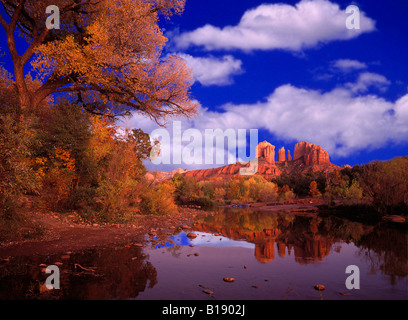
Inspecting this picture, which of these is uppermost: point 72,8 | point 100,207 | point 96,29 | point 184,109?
point 72,8

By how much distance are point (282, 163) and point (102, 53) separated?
126 meters

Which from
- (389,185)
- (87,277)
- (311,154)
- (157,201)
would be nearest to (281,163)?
(311,154)

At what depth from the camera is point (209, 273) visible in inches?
223

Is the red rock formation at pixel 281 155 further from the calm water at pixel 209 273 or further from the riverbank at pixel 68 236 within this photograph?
the calm water at pixel 209 273

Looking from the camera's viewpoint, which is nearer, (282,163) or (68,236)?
(68,236)

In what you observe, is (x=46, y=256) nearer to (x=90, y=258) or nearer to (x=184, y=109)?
(x=90, y=258)

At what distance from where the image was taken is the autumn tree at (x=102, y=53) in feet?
36.9

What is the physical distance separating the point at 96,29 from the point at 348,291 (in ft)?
42.0

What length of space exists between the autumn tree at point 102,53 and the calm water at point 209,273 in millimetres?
7357

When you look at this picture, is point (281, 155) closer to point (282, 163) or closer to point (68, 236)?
point (282, 163)

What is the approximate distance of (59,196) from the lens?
42.4ft

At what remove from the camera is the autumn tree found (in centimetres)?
1126

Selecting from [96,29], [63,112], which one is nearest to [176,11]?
[96,29]

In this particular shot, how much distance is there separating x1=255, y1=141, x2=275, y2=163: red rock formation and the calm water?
137 m
